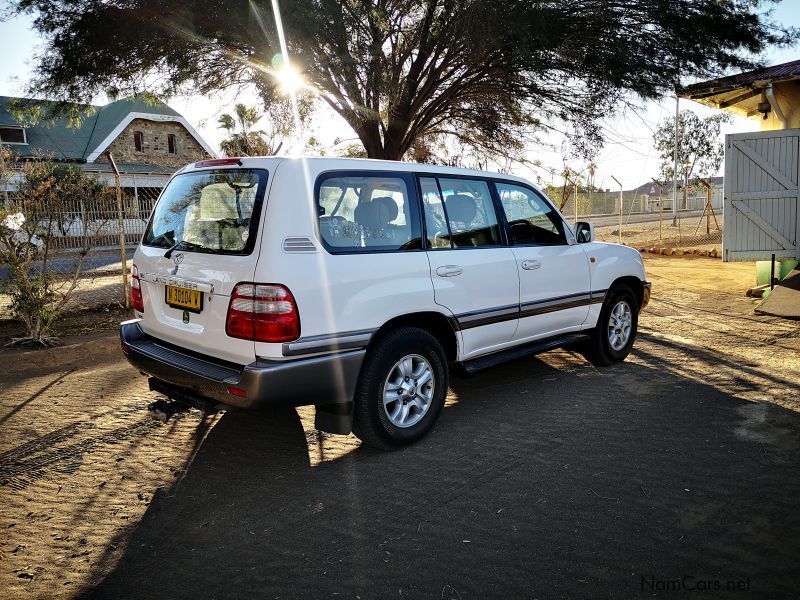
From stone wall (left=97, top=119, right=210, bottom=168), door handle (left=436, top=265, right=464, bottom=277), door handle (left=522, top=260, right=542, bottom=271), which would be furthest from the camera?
stone wall (left=97, top=119, right=210, bottom=168)

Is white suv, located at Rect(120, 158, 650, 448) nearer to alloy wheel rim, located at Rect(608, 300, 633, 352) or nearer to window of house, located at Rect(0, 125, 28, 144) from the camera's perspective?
alloy wheel rim, located at Rect(608, 300, 633, 352)

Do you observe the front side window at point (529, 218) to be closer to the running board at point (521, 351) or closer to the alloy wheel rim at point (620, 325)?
the running board at point (521, 351)

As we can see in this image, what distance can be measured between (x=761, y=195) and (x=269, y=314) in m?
9.28

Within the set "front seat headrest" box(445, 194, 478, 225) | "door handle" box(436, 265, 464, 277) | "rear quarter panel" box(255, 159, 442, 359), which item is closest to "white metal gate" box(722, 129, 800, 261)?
"front seat headrest" box(445, 194, 478, 225)

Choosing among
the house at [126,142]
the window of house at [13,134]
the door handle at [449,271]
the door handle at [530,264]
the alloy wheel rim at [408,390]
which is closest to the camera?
the alloy wheel rim at [408,390]

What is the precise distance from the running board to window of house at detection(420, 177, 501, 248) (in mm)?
883

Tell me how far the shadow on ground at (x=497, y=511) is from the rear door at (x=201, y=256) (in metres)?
0.91

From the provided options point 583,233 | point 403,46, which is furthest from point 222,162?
point 403,46

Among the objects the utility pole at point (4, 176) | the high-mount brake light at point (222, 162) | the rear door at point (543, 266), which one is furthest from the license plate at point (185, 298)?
the utility pole at point (4, 176)

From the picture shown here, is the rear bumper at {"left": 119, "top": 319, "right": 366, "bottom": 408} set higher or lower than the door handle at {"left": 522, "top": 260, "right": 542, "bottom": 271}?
lower

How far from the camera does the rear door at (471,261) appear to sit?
4301mm

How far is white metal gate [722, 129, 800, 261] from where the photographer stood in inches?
376

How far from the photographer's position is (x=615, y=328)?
241 inches

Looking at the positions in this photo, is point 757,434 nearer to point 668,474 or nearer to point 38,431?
point 668,474
